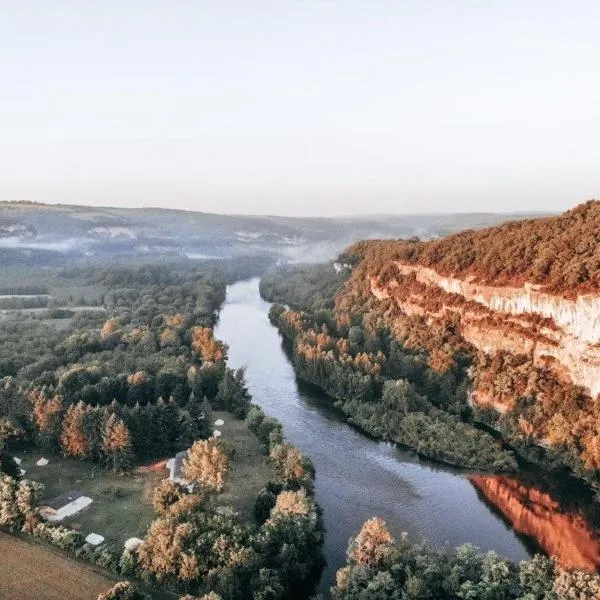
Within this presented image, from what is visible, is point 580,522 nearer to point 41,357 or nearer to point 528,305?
point 528,305

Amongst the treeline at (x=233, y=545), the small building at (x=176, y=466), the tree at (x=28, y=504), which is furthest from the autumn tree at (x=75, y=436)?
the treeline at (x=233, y=545)

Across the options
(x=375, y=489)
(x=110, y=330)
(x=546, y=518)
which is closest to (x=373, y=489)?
(x=375, y=489)

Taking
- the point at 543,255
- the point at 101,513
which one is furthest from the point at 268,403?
the point at 543,255

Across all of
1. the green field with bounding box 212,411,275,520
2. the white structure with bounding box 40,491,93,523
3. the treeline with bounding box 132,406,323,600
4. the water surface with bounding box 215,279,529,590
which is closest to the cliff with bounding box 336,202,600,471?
the water surface with bounding box 215,279,529,590

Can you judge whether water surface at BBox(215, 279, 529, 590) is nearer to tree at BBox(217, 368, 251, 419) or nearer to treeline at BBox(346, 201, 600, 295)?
tree at BBox(217, 368, 251, 419)

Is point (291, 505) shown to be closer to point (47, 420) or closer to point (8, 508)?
point (8, 508)

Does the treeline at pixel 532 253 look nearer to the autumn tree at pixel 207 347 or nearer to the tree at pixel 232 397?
the autumn tree at pixel 207 347
